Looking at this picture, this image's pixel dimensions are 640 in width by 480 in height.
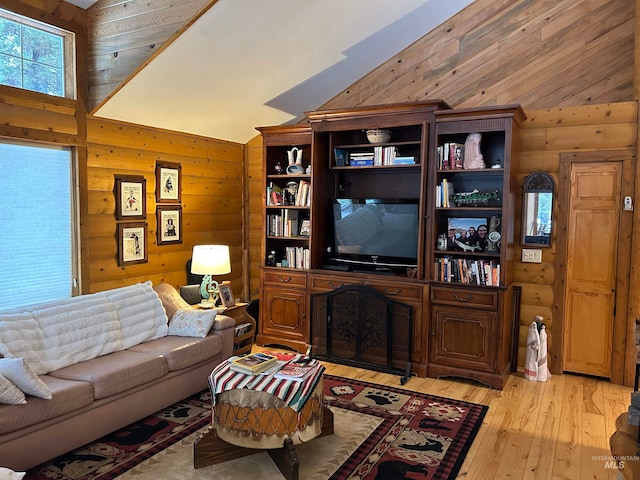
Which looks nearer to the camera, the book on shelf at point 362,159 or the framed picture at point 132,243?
the framed picture at point 132,243

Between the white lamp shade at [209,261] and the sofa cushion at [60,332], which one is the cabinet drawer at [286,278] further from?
the sofa cushion at [60,332]

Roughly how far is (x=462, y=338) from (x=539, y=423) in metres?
0.96

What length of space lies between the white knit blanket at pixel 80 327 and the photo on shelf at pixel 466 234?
257cm

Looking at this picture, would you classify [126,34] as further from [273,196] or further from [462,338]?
[462,338]

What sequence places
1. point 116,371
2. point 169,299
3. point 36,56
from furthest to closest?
point 169,299, point 36,56, point 116,371

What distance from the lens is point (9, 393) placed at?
2562 mm

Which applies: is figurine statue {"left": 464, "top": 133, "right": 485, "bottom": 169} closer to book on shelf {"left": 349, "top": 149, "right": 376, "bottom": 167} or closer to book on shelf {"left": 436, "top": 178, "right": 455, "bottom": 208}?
book on shelf {"left": 436, "top": 178, "right": 455, "bottom": 208}

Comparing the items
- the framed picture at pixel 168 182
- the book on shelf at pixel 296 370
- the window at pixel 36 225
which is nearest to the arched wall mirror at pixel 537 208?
the book on shelf at pixel 296 370

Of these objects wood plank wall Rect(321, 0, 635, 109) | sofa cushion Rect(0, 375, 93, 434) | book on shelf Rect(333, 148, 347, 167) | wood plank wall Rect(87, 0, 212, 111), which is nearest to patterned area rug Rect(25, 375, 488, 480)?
sofa cushion Rect(0, 375, 93, 434)

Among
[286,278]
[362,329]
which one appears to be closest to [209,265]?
[286,278]

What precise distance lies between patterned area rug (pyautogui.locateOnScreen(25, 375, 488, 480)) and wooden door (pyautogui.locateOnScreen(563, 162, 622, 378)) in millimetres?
1357

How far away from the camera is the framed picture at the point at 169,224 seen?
191 inches

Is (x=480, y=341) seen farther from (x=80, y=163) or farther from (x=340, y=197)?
(x=80, y=163)

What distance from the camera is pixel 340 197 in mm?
5203
